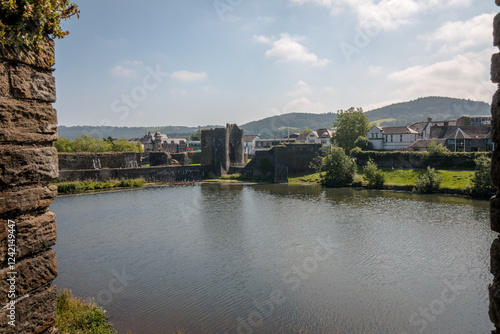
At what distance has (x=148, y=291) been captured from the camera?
12102 mm

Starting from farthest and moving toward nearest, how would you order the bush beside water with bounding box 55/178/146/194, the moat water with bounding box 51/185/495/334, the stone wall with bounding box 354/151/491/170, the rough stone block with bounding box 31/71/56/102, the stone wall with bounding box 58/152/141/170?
1. the stone wall with bounding box 58/152/141/170
2. the stone wall with bounding box 354/151/491/170
3. the bush beside water with bounding box 55/178/146/194
4. the moat water with bounding box 51/185/495/334
5. the rough stone block with bounding box 31/71/56/102

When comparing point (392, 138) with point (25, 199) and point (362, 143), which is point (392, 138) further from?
point (25, 199)

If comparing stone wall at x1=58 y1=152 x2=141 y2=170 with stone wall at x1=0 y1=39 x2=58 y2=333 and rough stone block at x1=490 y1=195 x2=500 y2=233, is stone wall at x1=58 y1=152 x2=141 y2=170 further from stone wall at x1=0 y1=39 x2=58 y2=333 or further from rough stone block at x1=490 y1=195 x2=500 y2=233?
rough stone block at x1=490 y1=195 x2=500 y2=233

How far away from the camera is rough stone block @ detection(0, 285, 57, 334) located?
3.20 m

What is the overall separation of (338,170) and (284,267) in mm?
28046

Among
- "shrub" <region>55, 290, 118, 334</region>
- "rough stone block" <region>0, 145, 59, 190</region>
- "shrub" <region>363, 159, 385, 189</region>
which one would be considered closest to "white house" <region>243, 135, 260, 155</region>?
"shrub" <region>363, 159, 385, 189</region>

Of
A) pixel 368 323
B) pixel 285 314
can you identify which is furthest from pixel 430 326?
pixel 285 314

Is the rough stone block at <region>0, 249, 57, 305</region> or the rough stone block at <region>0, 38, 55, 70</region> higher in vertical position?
the rough stone block at <region>0, 38, 55, 70</region>

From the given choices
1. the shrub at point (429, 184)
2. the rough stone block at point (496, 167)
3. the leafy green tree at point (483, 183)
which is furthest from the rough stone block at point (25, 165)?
the shrub at point (429, 184)

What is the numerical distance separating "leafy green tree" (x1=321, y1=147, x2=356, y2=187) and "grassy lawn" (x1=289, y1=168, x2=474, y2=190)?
8.05 feet

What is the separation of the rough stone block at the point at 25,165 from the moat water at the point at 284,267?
7.35 meters

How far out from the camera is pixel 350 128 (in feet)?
204

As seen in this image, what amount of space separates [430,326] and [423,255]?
6471 millimetres

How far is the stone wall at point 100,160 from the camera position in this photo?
139ft
